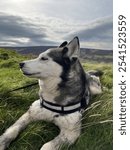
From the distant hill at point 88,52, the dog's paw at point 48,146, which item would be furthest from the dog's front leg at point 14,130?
the distant hill at point 88,52

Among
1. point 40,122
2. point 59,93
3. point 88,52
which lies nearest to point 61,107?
point 59,93

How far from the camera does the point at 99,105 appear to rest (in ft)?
12.4

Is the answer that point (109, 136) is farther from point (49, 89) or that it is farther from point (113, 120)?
point (49, 89)

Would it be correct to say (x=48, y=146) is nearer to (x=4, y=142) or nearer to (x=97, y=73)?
(x=4, y=142)

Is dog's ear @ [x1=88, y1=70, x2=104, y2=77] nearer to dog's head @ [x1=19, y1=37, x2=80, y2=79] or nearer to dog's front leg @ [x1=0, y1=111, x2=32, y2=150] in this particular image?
dog's head @ [x1=19, y1=37, x2=80, y2=79]

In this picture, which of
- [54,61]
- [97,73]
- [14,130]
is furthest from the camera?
[97,73]

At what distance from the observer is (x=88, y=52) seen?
3.89m

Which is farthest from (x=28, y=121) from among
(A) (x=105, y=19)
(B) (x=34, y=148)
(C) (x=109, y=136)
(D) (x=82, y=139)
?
(A) (x=105, y=19)

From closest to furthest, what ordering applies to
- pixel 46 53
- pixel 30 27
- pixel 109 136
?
pixel 46 53 → pixel 109 136 → pixel 30 27

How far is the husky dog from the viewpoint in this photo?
333 centimetres

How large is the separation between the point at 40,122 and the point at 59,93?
0.31 meters

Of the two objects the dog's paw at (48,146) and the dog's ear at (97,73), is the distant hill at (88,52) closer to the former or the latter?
the dog's ear at (97,73)

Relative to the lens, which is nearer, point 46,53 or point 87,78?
point 46,53

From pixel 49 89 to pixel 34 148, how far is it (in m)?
0.51
